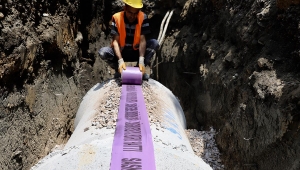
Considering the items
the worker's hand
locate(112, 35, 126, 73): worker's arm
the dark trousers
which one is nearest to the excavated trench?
the dark trousers

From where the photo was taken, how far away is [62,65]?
17.4 ft

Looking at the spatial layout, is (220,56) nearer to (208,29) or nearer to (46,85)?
(208,29)

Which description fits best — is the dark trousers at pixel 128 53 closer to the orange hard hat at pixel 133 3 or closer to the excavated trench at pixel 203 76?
the orange hard hat at pixel 133 3

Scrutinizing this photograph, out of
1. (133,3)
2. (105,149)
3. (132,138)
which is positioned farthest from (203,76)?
(105,149)

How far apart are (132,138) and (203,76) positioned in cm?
310

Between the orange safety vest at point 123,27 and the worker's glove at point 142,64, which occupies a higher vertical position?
the orange safety vest at point 123,27

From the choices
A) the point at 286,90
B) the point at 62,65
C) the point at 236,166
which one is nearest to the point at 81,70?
the point at 62,65

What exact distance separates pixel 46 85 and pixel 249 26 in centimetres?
329

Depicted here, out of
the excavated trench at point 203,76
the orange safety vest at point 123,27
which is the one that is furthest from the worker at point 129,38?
the excavated trench at point 203,76

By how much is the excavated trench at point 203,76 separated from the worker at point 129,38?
1044mm

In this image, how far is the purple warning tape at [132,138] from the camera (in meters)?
2.12

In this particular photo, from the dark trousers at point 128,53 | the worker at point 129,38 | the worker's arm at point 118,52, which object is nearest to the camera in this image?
the worker's arm at point 118,52

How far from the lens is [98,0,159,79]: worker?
172 inches

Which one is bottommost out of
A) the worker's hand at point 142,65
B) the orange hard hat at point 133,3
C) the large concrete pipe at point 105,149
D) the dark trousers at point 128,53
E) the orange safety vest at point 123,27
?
the large concrete pipe at point 105,149
